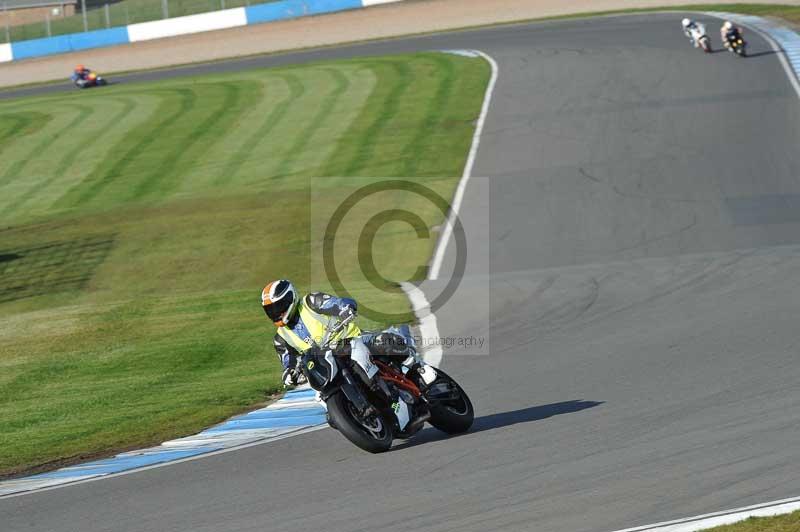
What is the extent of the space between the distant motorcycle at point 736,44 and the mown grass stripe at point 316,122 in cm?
1303

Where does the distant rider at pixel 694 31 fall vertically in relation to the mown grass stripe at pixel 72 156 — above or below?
above

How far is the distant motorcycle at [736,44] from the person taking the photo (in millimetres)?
37125

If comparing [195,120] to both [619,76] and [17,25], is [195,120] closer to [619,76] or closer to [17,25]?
[619,76]

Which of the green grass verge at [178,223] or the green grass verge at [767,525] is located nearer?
the green grass verge at [767,525]

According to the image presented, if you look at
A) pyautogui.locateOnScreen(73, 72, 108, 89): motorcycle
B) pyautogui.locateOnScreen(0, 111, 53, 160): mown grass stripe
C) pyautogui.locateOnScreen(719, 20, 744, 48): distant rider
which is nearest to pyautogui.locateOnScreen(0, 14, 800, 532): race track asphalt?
pyautogui.locateOnScreen(719, 20, 744, 48): distant rider

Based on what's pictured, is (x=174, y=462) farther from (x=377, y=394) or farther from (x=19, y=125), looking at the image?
(x=19, y=125)

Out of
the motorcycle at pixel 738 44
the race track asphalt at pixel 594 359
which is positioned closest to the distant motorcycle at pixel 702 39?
the motorcycle at pixel 738 44

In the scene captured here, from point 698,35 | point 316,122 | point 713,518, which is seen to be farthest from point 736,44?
point 713,518

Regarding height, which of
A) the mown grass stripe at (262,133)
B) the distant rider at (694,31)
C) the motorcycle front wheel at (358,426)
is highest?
the motorcycle front wheel at (358,426)

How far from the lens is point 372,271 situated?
76.0 ft

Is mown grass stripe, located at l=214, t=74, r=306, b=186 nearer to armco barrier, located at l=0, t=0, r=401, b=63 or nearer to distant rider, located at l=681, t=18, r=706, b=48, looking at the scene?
distant rider, located at l=681, t=18, r=706, b=48

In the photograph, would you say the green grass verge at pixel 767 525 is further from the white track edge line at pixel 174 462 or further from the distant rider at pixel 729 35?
the distant rider at pixel 729 35

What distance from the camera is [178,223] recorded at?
29.1 meters

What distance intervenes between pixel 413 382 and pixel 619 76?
27688mm
